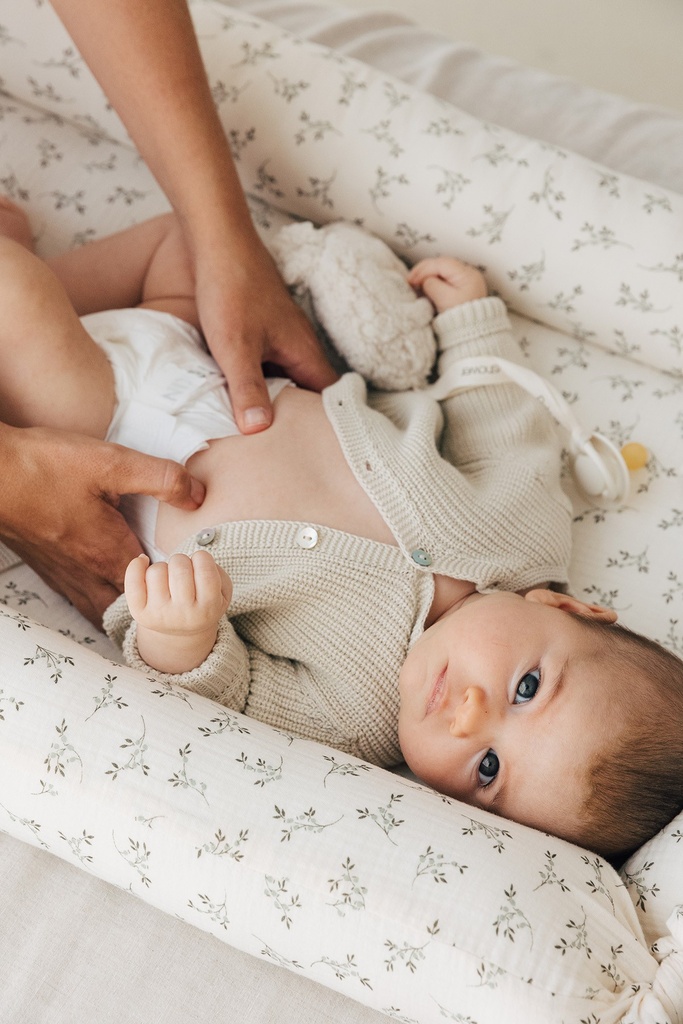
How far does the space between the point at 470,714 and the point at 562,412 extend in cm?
63

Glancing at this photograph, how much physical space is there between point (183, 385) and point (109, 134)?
2.33 ft

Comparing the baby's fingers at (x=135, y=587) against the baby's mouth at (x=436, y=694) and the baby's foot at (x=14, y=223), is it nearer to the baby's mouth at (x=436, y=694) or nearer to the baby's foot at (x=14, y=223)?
the baby's mouth at (x=436, y=694)

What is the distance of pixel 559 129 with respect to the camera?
1.76m

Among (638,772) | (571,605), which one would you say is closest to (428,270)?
(571,605)

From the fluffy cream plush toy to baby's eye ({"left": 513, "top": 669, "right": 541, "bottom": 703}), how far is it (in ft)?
1.96

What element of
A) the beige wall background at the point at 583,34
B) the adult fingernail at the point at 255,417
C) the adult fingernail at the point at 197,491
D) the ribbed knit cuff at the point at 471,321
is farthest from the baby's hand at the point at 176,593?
the beige wall background at the point at 583,34

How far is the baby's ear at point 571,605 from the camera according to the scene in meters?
1.16

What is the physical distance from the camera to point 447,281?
4.89 feet

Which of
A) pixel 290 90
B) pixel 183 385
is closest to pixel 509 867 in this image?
pixel 183 385

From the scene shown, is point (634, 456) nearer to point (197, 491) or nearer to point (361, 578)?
point (361, 578)

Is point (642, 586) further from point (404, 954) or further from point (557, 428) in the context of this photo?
point (404, 954)

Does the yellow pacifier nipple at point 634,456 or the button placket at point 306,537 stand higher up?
the yellow pacifier nipple at point 634,456

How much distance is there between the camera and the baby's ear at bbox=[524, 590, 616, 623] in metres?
1.16

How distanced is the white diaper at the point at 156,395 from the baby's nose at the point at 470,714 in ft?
1.66
